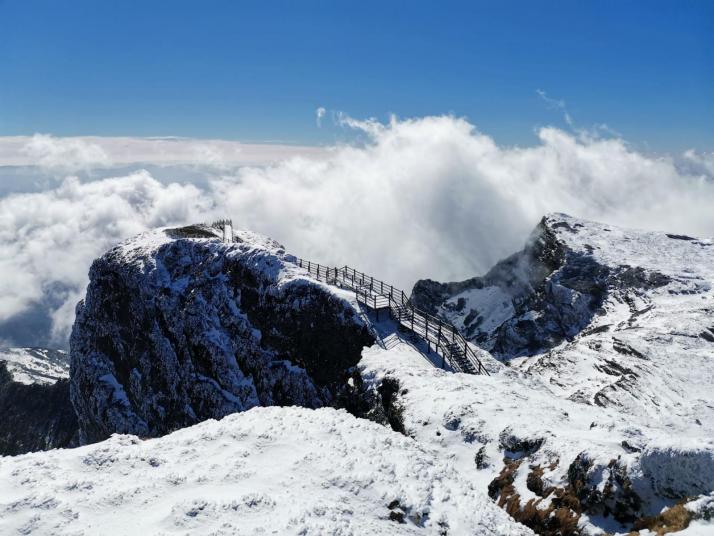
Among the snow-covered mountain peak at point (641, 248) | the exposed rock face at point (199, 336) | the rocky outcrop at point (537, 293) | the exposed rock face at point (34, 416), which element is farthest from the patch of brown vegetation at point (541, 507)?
the exposed rock face at point (34, 416)

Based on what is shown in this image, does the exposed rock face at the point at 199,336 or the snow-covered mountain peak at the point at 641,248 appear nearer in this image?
the exposed rock face at the point at 199,336

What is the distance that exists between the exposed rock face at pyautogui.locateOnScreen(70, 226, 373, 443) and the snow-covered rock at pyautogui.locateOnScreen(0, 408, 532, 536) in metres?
18.4

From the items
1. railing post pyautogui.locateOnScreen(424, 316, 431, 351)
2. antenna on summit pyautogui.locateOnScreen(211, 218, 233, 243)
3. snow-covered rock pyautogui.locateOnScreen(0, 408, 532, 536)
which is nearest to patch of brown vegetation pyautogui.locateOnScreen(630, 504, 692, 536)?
snow-covered rock pyautogui.locateOnScreen(0, 408, 532, 536)

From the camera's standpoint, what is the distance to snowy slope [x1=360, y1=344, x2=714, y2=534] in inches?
575

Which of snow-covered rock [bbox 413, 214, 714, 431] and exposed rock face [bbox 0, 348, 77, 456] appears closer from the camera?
snow-covered rock [bbox 413, 214, 714, 431]

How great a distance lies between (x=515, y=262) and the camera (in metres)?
132

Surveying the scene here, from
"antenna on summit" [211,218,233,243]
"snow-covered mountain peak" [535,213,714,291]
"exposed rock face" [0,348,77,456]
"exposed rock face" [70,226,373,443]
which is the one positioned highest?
"snow-covered mountain peak" [535,213,714,291]

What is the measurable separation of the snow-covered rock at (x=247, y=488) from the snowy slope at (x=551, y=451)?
191 centimetres

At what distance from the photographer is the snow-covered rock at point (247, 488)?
13.3m

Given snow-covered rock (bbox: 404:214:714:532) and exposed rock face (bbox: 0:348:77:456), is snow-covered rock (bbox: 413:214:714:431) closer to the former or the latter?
snow-covered rock (bbox: 404:214:714:532)

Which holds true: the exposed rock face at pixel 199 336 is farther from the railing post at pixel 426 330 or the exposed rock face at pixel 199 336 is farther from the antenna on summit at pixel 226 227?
the railing post at pixel 426 330

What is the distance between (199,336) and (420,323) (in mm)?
24516

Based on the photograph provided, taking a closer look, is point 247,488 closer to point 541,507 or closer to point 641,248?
point 541,507

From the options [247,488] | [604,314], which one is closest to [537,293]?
[604,314]
